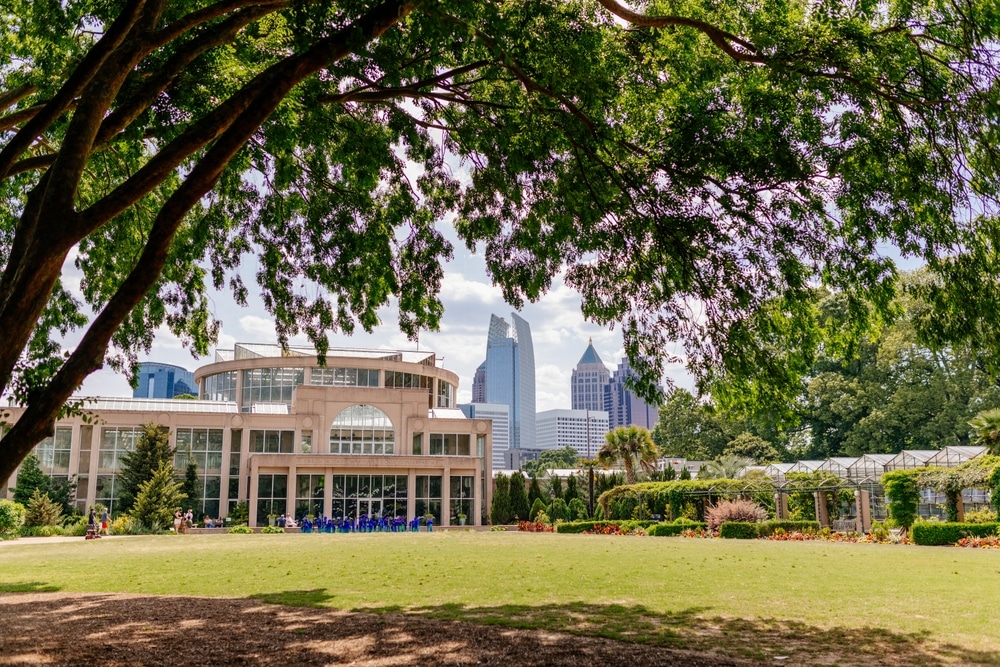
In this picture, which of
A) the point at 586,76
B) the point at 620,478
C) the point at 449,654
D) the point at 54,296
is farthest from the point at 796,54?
the point at 620,478

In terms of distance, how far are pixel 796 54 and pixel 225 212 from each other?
966 centimetres

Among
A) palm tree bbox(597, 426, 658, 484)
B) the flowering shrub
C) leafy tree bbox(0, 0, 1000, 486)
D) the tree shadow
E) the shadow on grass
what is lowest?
the flowering shrub

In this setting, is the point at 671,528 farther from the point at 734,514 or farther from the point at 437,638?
the point at 437,638

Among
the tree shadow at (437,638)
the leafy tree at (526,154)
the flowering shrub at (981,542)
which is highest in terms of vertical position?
the leafy tree at (526,154)

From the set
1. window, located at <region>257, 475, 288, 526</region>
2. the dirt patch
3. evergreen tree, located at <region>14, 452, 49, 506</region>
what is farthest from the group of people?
the dirt patch

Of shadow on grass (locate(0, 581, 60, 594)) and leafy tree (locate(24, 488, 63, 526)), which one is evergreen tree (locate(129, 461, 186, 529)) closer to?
leafy tree (locate(24, 488, 63, 526))

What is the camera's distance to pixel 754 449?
210 feet

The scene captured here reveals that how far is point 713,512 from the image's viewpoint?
107 feet

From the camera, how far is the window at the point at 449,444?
164ft

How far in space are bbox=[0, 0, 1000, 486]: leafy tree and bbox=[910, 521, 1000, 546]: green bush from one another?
731 inches

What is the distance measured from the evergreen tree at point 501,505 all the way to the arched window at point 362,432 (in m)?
7.52

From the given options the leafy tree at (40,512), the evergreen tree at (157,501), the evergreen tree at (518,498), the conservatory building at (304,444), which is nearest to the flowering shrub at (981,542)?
the evergreen tree at (518,498)

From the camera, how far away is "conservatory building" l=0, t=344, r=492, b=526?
4419cm

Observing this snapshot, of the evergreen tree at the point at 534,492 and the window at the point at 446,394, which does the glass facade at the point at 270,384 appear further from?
the evergreen tree at the point at 534,492
